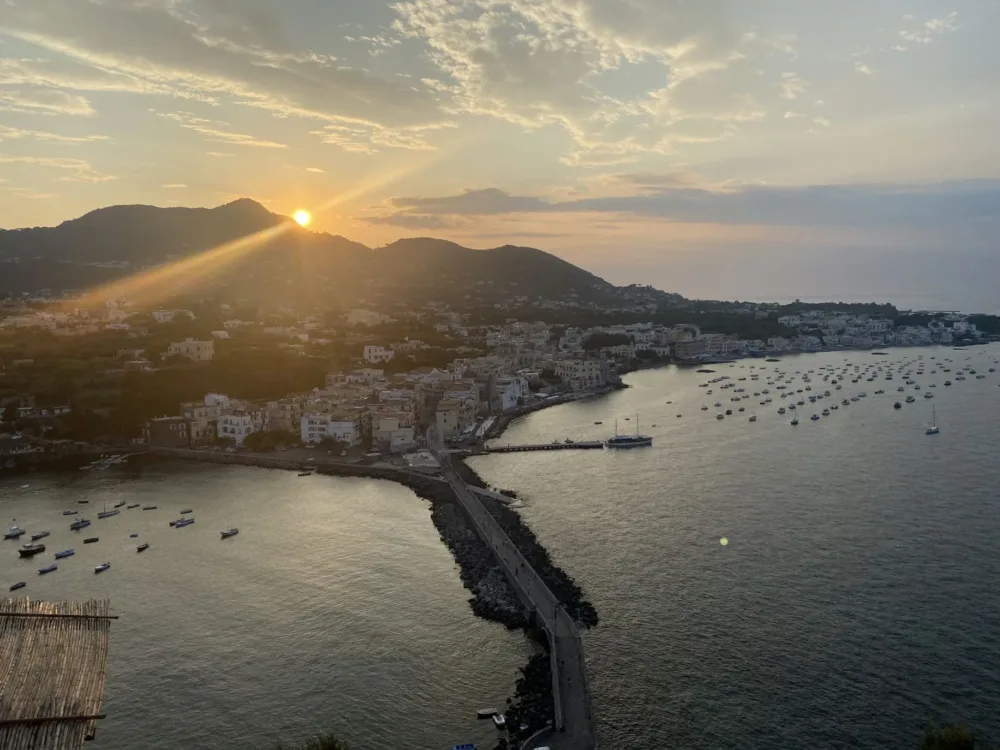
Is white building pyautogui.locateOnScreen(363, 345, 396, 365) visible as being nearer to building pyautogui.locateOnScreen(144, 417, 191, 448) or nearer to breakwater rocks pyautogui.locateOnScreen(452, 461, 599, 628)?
building pyautogui.locateOnScreen(144, 417, 191, 448)

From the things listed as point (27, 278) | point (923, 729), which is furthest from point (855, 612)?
point (27, 278)

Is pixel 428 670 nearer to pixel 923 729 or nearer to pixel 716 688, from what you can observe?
pixel 716 688

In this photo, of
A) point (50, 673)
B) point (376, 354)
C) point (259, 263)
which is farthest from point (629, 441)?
point (259, 263)

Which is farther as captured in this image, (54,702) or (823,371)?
(823,371)

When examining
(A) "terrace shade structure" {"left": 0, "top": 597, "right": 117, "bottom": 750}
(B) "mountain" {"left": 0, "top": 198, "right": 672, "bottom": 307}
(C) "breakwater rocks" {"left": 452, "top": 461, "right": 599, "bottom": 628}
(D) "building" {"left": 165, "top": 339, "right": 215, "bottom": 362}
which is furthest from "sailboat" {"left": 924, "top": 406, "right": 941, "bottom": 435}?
(B) "mountain" {"left": 0, "top": 198, "right": 672, "bottom": 307}

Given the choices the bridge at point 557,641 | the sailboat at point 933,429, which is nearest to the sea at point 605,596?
the bridge at point 557,641

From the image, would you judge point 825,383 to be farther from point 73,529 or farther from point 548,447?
point 73,529
